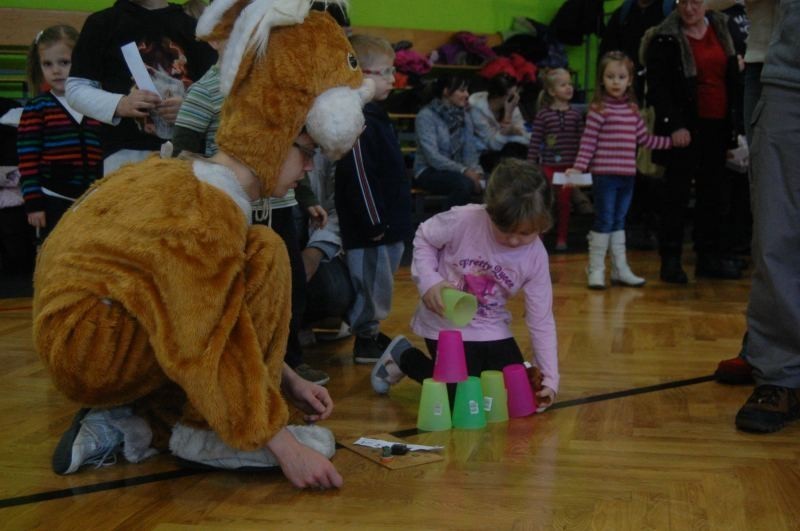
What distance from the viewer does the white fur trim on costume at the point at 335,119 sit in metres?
1.87

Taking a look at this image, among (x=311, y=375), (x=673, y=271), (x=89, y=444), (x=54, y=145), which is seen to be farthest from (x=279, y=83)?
(x=673, y=271)

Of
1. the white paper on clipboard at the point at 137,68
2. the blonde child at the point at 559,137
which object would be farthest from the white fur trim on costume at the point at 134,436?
the blonde child at the point at 559,137

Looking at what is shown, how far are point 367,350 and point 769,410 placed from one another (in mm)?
1271

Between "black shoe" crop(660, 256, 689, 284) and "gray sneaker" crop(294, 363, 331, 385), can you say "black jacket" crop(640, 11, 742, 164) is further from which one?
A: "gray sneaker" crop(294, 363, 331, 385)

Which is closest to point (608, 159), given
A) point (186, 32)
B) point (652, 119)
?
point (652, 119)

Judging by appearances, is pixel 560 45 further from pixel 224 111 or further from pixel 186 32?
pixel 224 111

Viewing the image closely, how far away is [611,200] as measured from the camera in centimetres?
464

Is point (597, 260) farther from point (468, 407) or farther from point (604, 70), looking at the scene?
point (468, 407)

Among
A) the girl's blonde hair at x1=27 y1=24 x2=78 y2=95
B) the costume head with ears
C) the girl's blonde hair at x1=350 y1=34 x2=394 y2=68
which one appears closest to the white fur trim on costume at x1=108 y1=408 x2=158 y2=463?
the costume head with ears

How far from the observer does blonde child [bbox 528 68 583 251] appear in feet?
19.6

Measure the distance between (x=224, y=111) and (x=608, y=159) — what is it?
119 inches

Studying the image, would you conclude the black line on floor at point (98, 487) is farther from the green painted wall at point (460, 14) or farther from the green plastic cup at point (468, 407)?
the green painted wall at point (460, 14)

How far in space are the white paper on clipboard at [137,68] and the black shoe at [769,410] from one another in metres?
1.70

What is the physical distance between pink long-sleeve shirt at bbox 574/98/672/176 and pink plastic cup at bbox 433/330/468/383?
248 centimetres
